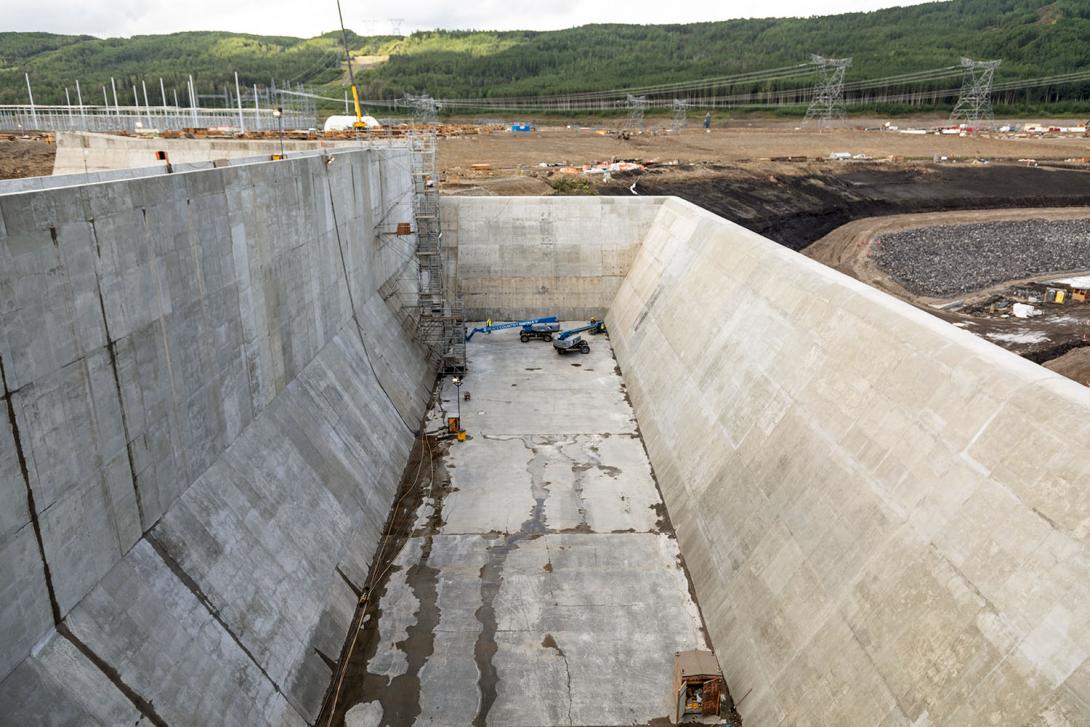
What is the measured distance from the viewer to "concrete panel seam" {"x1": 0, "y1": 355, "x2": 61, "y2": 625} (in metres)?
7.41

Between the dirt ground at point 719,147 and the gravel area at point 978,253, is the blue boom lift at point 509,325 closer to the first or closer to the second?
the gravel area at point 978,253

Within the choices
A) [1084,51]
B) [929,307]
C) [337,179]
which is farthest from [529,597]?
[1084,51]

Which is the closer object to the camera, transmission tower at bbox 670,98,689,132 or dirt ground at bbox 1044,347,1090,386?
dirt ground at bbox 1044,347,1090,386

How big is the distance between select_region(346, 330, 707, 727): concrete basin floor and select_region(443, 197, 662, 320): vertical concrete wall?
1210cm

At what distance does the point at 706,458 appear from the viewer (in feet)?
56.6

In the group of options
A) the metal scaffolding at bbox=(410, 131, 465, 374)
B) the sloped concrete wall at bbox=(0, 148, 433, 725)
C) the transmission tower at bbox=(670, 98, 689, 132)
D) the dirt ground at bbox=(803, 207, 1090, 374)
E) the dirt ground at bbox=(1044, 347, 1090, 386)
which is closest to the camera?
the sloped concrete wall at bbox=(0, 148, 433, 725)

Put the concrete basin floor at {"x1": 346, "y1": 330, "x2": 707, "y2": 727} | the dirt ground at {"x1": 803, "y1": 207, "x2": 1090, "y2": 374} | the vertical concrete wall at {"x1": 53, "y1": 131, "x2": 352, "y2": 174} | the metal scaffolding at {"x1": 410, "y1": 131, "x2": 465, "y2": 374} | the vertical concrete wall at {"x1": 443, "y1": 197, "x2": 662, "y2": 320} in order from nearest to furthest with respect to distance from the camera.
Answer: the concrete basin floor at {"x1": 346, "y1": 330, "x2": 707, "y2": 727}
the dirt ground at {"x1": 803, "y1": 207, "x2": 1090, "y2": 374}
the metal scaffolding at {"x1": 410, "y1": 131, "x2": 465, "y2": 374}
the vertical concrete wall at {"x1": 53, "y1": 131, "x2": 352, "y2": 174}
the vertical concrete wall at {"x1": 443, "y1": 197, "x2": 662, "y2": 320}

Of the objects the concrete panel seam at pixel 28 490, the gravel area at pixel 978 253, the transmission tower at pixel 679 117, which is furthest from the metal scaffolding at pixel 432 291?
the transmission tower at pixel 679 117

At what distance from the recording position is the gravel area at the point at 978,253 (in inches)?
1501

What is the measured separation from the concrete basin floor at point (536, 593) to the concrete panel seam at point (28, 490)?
209 inches

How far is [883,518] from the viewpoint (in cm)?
1101

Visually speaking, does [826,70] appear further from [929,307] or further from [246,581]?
[246,581]

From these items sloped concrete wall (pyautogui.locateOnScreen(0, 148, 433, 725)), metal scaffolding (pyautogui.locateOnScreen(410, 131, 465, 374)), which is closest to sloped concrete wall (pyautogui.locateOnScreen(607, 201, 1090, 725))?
sloped concrete wall (pyautogui.locateOnScreen(0, 148, 433, 725))

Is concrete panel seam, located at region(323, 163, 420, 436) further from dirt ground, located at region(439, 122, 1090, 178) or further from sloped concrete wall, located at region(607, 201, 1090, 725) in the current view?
dirt ground, located at region(439, 122, 1090, 178)
